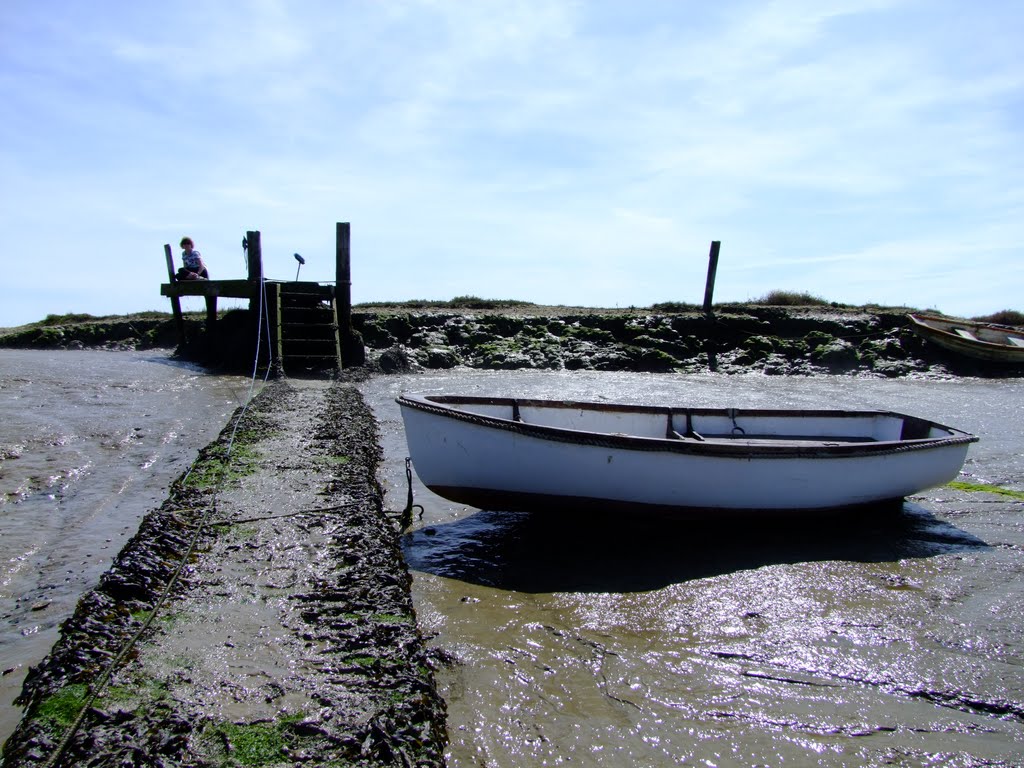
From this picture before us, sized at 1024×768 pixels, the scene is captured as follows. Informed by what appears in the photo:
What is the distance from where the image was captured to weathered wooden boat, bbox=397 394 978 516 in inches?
251

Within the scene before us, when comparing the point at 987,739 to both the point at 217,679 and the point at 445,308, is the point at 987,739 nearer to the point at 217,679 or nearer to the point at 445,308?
the point at 217,679

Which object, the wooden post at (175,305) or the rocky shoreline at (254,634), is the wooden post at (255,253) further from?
the rocky shoreline at (254,634)

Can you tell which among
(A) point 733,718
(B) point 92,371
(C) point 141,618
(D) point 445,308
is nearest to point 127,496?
(C) point 141,618

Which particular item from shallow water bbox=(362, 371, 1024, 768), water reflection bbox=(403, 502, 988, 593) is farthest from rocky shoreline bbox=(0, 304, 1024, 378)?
shallow water bbox=(362, 371, 1024, 768)

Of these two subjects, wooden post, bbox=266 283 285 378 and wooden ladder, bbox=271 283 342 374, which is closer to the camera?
wooden post, bbox=266 283 285 378

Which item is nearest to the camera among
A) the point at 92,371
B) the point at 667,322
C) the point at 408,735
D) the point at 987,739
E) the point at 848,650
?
the point at 408,735

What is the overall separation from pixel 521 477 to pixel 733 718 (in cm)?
291

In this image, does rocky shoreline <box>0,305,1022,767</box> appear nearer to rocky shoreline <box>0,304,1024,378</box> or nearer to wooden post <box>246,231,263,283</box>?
wooden post <box>246,231,263,283</box>

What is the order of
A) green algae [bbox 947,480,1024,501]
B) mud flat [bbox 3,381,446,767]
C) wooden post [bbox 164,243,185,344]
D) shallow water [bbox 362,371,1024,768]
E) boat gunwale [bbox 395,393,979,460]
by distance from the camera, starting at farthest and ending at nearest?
1. wooden post [bbox 164,243,185,344]
2. green algae [bbox 947,480,1024,501]
3. boat gunwale [bbox 395,393,979,460]
4. shallow water [bbox 362,371,1024,768]
5. mud flat [bbox 3,381,446,767]

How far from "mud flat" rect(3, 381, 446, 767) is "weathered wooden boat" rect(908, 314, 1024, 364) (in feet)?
68.3

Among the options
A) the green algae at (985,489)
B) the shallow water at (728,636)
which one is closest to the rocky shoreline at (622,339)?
the green algae at (985,489)

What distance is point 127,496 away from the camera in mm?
7277

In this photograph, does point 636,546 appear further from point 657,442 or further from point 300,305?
point 300,305

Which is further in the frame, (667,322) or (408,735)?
(667,322)
